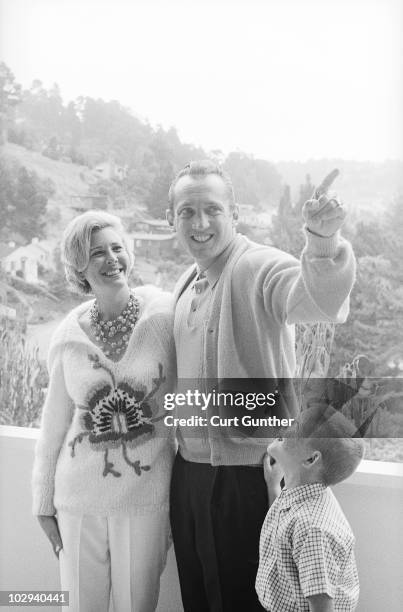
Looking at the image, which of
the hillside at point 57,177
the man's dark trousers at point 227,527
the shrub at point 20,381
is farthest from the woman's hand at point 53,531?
the hillside at point 57,177

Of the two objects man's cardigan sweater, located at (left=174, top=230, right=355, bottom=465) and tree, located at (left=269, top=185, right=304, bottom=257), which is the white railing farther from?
tree, located at (left=269, top=185, right=304, bottom=257)

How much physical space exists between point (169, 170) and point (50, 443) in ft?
1.70

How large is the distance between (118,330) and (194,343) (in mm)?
138

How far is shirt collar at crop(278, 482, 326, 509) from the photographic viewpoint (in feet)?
3.11

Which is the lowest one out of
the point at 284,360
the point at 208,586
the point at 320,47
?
the point at 208,586

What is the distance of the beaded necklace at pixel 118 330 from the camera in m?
1.11

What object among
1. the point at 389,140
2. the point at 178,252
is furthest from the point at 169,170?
the point at 389,140

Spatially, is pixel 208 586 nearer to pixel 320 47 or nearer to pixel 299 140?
pixel 299 140

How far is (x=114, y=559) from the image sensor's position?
3.63ft

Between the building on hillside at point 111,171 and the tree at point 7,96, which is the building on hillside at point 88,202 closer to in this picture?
the building on hillside at point 111,171

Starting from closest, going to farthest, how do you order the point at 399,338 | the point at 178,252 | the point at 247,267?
the point at 247,267 → the point at 178,252 → the point at 399,338

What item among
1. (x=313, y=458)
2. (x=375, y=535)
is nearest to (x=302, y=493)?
(x=313, y=458)

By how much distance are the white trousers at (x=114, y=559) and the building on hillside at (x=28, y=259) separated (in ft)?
1.82

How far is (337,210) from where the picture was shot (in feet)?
2.72
